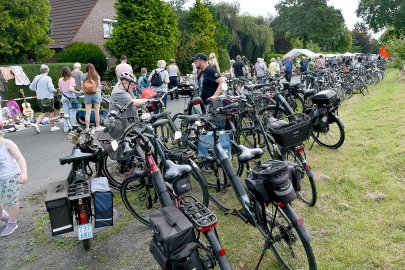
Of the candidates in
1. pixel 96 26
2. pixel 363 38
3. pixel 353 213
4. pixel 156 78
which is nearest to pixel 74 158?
pixel 353 213

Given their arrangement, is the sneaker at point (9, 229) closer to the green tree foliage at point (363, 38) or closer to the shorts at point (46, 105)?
the shorts at point (46, 105)

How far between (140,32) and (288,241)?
15.5 meters

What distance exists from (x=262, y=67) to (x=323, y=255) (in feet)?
39.6

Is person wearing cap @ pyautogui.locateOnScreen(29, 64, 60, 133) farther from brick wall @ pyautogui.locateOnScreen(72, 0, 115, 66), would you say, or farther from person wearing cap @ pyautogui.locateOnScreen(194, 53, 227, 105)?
brick wall @ pyautogui.locateOnScreen(72, 0, 115, 66)

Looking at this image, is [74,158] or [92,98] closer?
[74,158]

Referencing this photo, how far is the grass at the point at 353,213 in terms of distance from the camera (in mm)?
3238

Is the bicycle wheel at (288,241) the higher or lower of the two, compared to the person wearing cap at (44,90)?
lower

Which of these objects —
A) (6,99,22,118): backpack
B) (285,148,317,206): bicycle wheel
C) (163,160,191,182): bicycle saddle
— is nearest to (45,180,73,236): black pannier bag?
(163,160,191,182): bicycle saddle

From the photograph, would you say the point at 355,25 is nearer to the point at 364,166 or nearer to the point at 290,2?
the point at 290,2

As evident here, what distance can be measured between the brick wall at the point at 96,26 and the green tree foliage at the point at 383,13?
3369 cm

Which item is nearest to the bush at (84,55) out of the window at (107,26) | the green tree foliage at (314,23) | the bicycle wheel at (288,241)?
the window at (107,26)

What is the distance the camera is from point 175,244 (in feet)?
7.45

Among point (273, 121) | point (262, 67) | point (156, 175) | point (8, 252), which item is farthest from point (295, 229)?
point (262, 67)

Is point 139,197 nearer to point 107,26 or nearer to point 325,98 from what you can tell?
point 325,98
